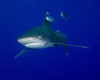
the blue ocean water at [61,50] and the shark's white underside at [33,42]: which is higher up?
the blue ocean water at [61,50]

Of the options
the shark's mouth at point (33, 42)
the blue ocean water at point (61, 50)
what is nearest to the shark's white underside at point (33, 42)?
the shark's mouth at point (33, 42)

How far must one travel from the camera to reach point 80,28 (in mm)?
25969

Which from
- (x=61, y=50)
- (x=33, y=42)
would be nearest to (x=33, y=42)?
(x=33, y=42)

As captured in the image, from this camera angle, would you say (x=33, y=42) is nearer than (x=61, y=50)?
Yes

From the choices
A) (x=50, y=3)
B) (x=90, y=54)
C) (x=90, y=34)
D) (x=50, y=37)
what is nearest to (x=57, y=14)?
(x=50, y=3)

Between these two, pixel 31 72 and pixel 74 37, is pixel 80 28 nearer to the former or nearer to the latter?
pixel 74 37

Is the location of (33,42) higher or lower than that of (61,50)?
lower

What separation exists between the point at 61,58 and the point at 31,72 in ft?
15.5

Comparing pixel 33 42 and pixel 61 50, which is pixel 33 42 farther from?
pixel 61 50

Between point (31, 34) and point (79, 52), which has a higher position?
point (79, 52)

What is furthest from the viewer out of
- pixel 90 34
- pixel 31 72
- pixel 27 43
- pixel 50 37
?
pixel 90 34

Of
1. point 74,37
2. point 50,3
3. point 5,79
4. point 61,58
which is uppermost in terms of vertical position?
point 50,3

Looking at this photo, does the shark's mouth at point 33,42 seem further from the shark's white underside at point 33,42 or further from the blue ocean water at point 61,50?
the blue ocean water at point 61,50

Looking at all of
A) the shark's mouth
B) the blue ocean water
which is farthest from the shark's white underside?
the blue ocean water
